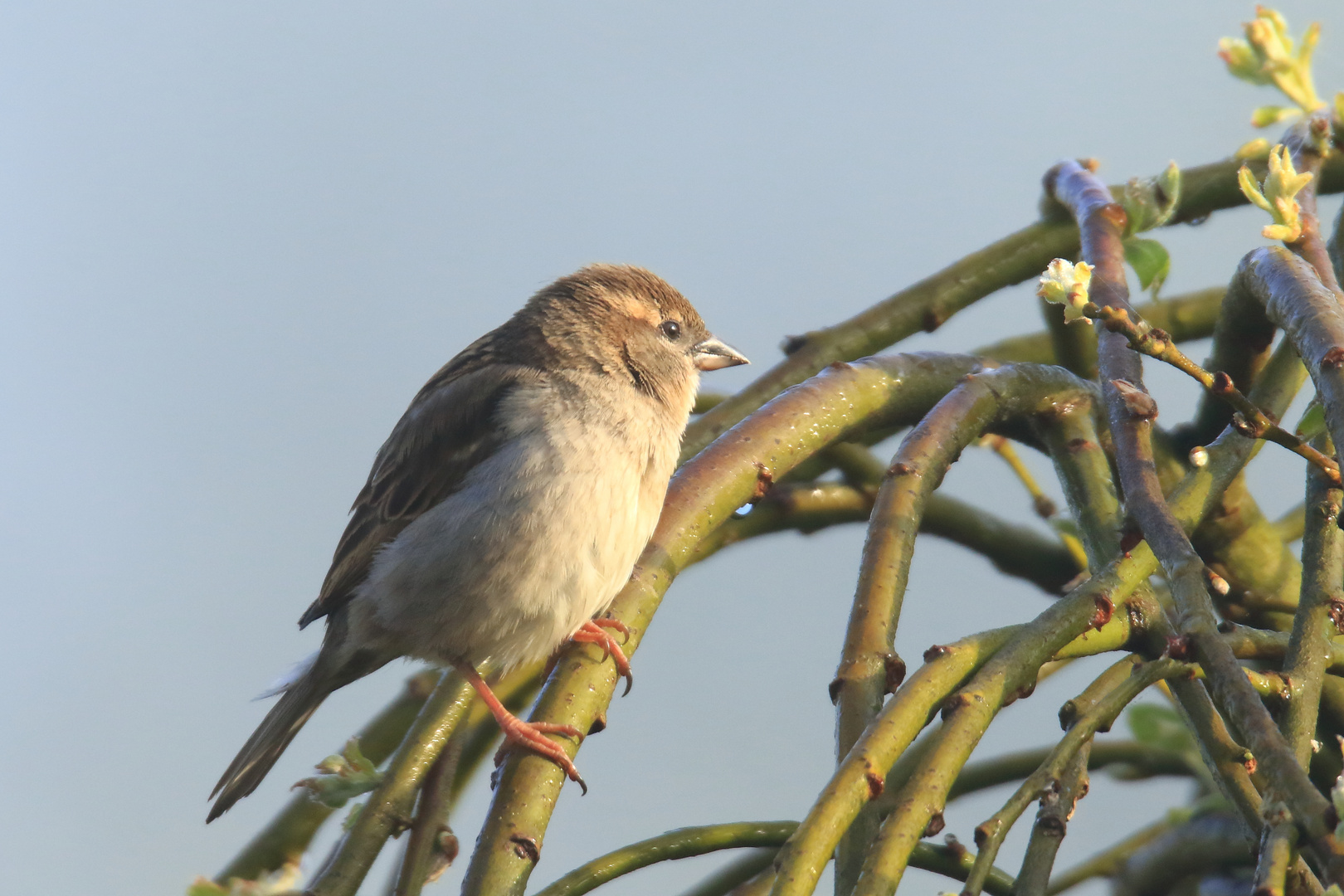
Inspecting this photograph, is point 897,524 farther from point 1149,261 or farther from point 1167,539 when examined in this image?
point 1149,261

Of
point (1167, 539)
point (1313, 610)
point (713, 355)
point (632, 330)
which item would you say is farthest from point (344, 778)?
point (713, 355)

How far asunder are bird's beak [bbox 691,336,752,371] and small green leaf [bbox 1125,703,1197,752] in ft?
5.93

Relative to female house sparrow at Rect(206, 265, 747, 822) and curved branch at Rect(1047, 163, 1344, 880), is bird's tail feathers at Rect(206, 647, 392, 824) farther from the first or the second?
curved branch at Rect(1047, 163, 1344, 880)

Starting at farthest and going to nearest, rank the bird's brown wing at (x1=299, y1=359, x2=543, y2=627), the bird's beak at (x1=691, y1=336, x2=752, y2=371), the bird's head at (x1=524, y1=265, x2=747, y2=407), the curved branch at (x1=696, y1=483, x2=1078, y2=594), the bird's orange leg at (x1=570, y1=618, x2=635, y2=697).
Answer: the bird's beak at (x1=691, y1=336, x2=752, y2=371) → the bird's head at (x1=524, y1=265, x2=747, y2=407) → the bird's brown wing at (x1=299, y1=359, x2=543, y2=627) → the curved branch at (x1=696, y1=483, x2=1078, y2=594) → the bird's orange leg at (x1=570, y1=618, x2=635, y2=697)

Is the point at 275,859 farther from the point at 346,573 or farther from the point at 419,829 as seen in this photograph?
the point at 346,573

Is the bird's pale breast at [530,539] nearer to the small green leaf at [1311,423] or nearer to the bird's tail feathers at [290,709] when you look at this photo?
the bird's tail feathers at [290,709]

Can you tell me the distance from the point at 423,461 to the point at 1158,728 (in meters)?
1.74

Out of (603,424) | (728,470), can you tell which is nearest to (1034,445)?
(728,470)

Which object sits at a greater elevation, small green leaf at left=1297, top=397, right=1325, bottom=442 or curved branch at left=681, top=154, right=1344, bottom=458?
curved branch at left=681, top=154, right=1344, bottom=458

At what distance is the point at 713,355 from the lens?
12.0 feet

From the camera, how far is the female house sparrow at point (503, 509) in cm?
275

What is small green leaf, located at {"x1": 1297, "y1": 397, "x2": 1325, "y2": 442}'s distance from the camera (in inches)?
68.5

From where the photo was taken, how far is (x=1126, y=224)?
2.35m

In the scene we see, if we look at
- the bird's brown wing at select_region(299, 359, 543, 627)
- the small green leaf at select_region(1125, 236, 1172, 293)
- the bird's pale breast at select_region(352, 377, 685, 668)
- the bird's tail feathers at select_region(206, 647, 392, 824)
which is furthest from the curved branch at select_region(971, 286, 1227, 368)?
the bird's tail feathers at select_region(206, 647, 392, 824)
